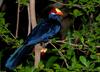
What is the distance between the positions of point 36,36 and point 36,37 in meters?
0.01

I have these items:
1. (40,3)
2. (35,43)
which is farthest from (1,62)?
(35,43)

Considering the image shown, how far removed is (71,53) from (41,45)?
0.97ft

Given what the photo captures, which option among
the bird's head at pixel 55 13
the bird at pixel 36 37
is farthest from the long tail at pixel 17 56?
the bird's head at pixel 55 13

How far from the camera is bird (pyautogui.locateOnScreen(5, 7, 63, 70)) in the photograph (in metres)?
2.55

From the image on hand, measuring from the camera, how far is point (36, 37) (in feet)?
8.58

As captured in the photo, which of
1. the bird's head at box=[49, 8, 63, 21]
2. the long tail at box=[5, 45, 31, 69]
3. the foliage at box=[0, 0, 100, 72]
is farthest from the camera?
the bird's head at box=[49, 8, 63, 21]

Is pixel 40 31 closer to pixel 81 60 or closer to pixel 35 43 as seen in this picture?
pixel 35 43

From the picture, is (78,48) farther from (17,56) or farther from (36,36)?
(17,56)

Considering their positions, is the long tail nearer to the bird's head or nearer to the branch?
the branch

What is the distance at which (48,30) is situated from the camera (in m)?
2.74

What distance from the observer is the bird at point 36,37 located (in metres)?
2.55

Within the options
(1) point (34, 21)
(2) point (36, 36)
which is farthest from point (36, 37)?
(1) point (34, 21)

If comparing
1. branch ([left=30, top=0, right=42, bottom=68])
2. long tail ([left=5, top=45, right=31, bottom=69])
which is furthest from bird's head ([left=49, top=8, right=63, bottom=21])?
long tail ([left=5, top=45, right=31, bottom=69])

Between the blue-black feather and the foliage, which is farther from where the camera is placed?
the blue-black feather
